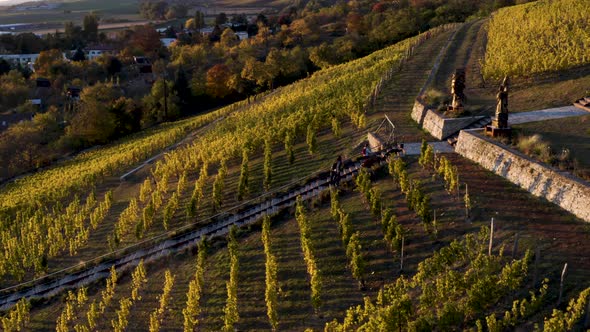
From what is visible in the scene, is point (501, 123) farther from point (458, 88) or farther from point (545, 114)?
point (458, 88)

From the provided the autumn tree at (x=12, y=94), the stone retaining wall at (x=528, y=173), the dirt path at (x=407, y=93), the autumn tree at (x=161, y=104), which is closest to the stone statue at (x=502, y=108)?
the stone retaining wall at (x=528, y=173)

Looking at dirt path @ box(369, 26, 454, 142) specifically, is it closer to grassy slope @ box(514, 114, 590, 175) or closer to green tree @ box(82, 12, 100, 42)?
grassy slope @ box(514, 114, 590, 175)

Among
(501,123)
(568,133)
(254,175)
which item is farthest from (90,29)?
(568,133)

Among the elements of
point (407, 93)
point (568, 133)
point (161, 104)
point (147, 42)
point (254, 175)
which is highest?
point (568, 133)

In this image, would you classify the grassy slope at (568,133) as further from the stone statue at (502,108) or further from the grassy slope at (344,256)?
the grassy slope at (344,256)

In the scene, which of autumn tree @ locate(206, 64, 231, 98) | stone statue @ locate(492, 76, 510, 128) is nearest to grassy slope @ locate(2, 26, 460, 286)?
stone statue @ locate(492, 76, 510, 128)
